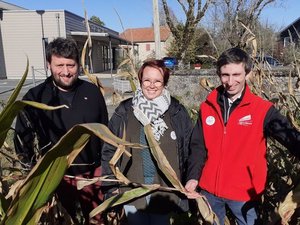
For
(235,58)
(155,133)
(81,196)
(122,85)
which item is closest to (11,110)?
(155,133)

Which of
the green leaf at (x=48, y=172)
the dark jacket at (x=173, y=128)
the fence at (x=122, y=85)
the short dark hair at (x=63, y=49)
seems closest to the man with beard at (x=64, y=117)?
the short dark hair at (x=63, y=49)

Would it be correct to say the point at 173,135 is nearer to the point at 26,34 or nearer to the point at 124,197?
the point at 124,197

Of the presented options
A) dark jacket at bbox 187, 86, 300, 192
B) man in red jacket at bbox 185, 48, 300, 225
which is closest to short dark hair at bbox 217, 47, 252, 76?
man in red jacket at bbox 185, 48, 300, 225

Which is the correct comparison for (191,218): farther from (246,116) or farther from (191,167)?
(246,116)

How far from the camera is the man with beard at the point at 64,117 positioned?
7.23 ft

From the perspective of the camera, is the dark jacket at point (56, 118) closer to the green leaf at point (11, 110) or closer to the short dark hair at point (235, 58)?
the short dark hair at point (235, 58)

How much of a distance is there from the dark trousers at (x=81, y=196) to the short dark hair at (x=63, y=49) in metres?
0.77

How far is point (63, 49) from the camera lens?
7.23 feet

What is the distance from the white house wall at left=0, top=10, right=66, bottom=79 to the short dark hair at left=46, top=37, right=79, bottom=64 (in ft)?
76.8

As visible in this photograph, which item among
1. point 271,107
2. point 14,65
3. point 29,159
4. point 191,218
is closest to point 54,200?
point 29,159

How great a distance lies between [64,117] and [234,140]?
3.46 ft

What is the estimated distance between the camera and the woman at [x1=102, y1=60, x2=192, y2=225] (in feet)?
7.14

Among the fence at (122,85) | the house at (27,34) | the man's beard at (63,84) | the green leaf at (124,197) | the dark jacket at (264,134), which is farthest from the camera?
the house at (27,34)

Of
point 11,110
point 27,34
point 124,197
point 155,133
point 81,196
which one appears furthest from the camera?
point 27,34
